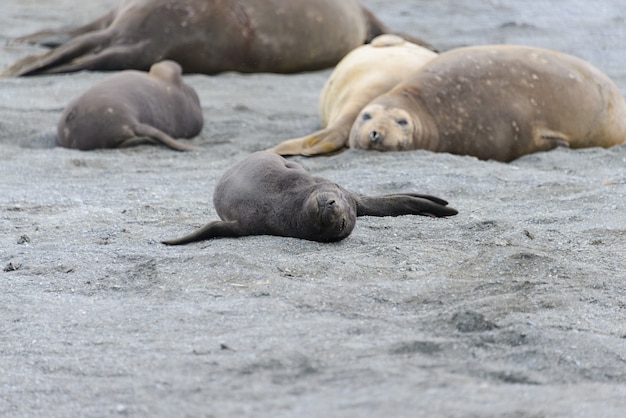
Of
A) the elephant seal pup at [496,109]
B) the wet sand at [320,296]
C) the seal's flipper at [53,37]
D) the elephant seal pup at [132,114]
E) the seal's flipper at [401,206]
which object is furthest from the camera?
Answer: the seal's flipper at [53,37]

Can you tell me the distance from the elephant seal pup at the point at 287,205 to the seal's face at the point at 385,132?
153 centimetres

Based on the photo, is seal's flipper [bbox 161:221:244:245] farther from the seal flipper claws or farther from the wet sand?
the seal flipper claws

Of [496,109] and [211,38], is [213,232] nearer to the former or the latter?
[496,109]

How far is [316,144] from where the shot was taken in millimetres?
5875

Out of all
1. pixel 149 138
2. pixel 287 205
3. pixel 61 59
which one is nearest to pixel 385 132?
pixel 149 138

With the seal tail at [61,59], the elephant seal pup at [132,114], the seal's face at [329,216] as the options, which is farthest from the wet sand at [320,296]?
the seal tail at [61,59]

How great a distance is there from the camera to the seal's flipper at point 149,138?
6.02 meters

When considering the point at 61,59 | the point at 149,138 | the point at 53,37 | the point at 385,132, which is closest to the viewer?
the point at 385,132

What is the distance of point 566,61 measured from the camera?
245 inches

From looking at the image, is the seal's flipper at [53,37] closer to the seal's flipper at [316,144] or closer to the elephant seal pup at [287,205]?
the seal's flipper at [316,144]

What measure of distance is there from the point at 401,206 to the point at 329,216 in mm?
574

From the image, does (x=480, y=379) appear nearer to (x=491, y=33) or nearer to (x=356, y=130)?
(x=356, y=130)

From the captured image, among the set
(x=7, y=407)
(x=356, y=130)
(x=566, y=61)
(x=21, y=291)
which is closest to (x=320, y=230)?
(x=21, y=291)

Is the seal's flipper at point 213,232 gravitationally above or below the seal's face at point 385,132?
above
